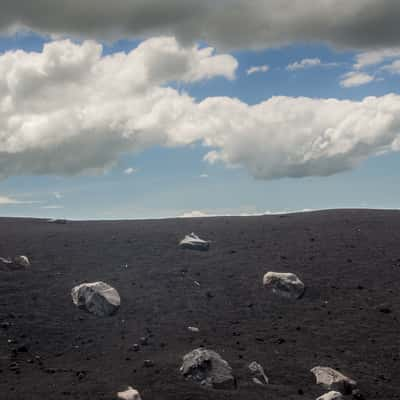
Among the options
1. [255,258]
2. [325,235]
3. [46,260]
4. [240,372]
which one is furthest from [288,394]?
[325,235]

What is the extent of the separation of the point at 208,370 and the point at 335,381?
392 cm

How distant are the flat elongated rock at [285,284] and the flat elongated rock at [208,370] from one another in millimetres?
7114

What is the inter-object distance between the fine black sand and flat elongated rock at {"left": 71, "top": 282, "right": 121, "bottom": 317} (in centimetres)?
35

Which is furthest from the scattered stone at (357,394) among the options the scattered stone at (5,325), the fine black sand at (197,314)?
the scattered stone at (5,325)

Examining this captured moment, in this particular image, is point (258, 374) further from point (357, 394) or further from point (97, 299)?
point (97, 299)

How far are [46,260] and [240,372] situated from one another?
1341cm

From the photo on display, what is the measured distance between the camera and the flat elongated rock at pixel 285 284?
21109 millimetres

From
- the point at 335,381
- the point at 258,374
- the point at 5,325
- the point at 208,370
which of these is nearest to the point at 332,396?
the point at 335,381

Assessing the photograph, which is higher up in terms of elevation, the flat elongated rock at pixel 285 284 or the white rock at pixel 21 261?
the white rock at pixel 21 261

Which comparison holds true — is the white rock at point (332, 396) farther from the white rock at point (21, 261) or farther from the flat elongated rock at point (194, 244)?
the white rock at point (21, 261)

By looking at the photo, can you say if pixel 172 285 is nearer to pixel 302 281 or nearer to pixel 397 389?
pixel 302 281

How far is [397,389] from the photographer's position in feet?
48.5

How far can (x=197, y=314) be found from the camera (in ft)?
63.4

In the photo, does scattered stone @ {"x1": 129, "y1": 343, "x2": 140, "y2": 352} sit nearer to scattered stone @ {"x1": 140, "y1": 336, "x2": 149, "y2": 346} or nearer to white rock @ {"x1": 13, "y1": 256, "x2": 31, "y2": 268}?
scattered stone @ {"x1": 140, "y1": 336, "x2": 149, "y2": 346}
